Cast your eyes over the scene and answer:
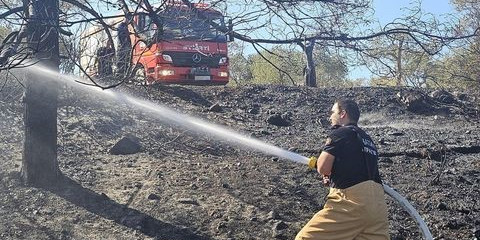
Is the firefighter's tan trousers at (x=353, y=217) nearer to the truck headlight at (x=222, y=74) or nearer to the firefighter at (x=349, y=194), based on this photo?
the firefighter at (x=349, y=194)

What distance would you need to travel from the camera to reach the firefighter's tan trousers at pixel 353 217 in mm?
4266

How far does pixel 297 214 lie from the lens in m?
6.18

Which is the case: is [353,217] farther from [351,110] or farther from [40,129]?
[40,129]

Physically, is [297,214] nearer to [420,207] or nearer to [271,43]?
[420,207]

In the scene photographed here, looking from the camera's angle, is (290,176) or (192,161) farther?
(192,161)

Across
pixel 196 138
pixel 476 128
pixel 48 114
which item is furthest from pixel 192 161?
pixel 476 128

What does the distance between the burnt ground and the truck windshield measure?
1.70 metres

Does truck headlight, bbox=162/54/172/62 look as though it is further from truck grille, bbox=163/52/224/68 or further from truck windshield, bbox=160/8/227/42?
truck windshield, bbox=160/8/227/42

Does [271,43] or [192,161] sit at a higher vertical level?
[271,43]

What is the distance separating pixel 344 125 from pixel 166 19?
7.70ft

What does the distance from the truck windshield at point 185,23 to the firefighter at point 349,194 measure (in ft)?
7.73

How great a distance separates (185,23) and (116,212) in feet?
6.77

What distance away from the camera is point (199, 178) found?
6.97 meters

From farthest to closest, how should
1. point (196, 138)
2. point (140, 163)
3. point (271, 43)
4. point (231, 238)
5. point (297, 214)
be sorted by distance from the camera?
point (196, 138)
point (140, 163)
point (271, 43)
point (297, 214)
point (231, 238)
